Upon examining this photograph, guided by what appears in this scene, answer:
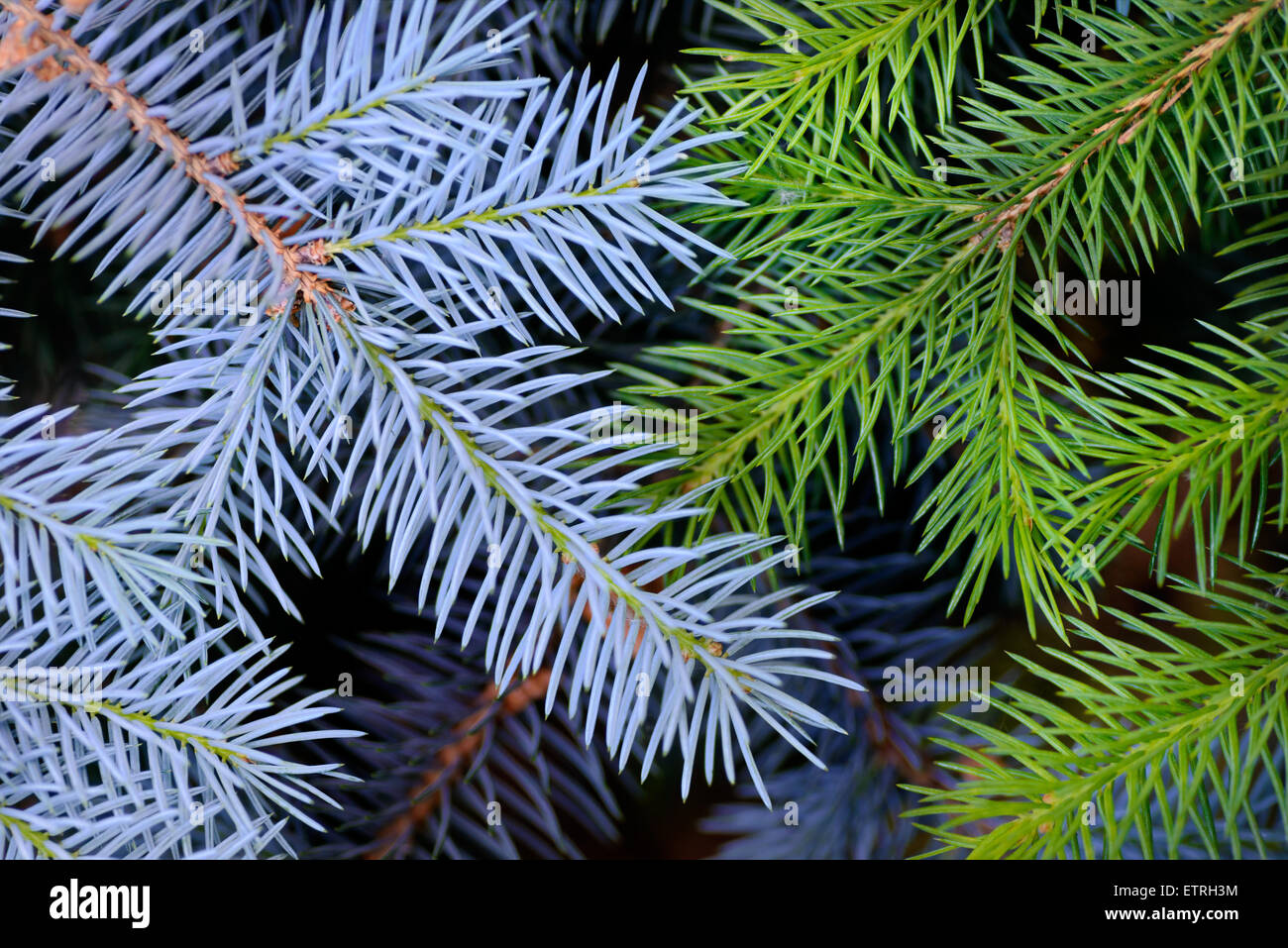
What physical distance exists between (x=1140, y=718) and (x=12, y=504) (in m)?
0.38

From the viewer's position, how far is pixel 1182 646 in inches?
11.7

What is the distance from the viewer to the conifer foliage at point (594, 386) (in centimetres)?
28

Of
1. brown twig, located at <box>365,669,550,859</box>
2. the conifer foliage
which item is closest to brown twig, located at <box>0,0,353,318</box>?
the conifer foliage

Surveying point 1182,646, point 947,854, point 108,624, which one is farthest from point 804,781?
point 108,624

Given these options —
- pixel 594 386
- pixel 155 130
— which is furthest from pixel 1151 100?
pixel 155 130

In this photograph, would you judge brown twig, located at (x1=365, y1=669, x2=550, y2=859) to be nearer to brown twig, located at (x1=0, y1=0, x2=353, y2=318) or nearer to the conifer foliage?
the conifer foliage

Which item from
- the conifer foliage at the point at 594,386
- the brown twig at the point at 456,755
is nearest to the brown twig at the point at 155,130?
the conifer foliage at the point at 594,386

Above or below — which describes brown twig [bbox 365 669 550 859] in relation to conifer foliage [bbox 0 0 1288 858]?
below

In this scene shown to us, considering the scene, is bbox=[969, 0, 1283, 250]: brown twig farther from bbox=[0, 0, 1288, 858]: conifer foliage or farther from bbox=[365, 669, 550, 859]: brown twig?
bbox=[365, 669, 550, 859]: brown twig

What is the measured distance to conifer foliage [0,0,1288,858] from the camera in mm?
277

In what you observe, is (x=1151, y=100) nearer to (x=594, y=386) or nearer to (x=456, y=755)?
(x=594, y=386)

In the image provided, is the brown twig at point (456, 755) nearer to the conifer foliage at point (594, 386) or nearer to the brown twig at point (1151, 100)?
the conifer foliage at point (594, 386)

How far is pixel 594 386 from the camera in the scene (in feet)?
1.24

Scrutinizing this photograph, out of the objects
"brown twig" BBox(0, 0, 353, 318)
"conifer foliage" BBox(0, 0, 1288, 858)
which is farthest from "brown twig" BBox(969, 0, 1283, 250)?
"brown twig" BBox(0, 0, 353, 318)
